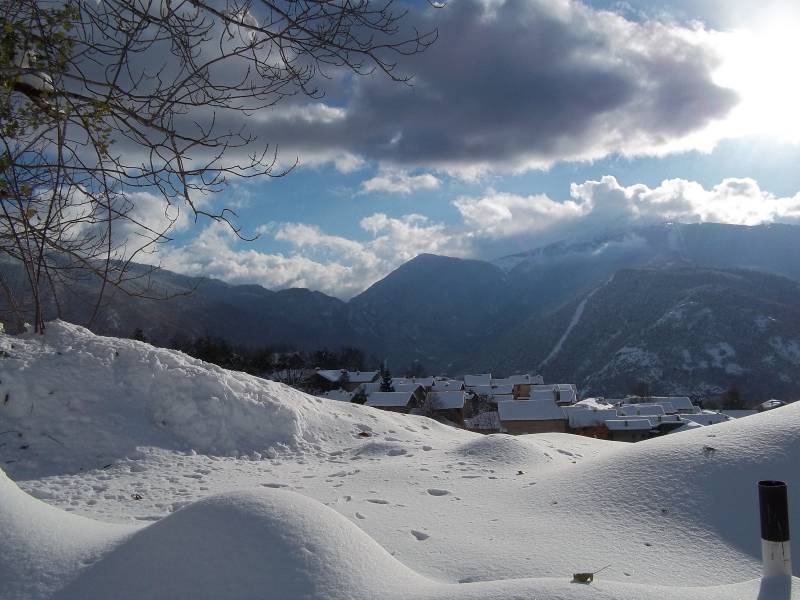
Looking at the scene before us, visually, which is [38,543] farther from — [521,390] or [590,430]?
[521,390]

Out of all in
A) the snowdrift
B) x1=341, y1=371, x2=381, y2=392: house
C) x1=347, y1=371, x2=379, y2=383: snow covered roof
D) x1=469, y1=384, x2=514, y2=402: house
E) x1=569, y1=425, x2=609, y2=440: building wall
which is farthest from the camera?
x1=347, y1=371, x2=379, y2=383: snow covered roof

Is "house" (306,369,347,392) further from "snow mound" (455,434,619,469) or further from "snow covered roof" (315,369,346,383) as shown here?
"snow mound" (455,434,619,469)

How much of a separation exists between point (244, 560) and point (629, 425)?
26483 millimetres

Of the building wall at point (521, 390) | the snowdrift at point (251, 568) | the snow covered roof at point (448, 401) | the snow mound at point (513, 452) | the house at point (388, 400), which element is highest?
the snowdrift at point (251, 568)

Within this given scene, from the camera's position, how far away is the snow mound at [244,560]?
7.20 feet

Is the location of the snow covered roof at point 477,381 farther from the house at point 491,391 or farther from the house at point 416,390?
the house at point 416,390

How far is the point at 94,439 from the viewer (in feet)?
21.0

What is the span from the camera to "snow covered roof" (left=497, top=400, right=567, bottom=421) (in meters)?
25.4

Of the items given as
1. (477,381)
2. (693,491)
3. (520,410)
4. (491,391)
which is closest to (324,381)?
(491,391)

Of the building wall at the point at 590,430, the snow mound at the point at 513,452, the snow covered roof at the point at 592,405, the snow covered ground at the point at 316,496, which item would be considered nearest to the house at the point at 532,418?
the building wall at the point at 590,430

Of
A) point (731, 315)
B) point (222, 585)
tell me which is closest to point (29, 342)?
point (222, 585)

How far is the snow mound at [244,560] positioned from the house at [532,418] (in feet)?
76.6

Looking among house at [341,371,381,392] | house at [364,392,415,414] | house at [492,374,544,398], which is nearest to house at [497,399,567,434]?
house at [364,392,415,414]

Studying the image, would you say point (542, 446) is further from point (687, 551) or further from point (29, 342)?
point (29, 342)
